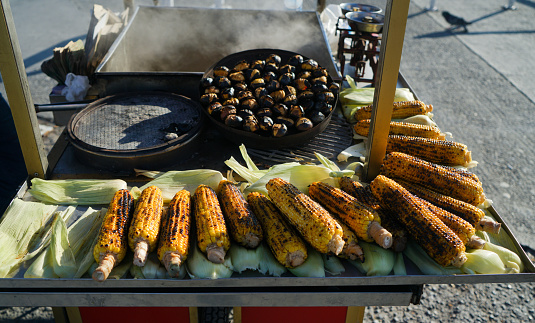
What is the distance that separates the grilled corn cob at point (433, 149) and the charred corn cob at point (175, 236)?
187 cm

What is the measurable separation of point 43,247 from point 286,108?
7.70 feet

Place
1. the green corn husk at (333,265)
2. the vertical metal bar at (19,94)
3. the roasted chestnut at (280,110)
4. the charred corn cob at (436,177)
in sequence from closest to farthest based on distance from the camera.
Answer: the green corn husk at (333,265) → the vertical metal bar at (19,94) → the charred corn cob at (436,177) → the roasted chestnut at (280,110)

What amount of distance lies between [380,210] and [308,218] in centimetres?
61

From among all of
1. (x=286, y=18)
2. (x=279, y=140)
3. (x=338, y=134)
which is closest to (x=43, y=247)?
(x=279, y=140)

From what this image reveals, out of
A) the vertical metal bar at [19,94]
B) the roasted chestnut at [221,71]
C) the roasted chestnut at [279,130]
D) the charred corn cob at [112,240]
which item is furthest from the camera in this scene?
the roasted chestnut at [221,71]

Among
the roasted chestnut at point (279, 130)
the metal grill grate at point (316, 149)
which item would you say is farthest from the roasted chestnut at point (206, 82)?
the roasted chestnut at point (279, 130)

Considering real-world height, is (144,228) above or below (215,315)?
above

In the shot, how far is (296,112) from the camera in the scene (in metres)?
3.73

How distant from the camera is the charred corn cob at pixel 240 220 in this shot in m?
2.38

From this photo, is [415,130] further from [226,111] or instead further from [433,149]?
[226,111]

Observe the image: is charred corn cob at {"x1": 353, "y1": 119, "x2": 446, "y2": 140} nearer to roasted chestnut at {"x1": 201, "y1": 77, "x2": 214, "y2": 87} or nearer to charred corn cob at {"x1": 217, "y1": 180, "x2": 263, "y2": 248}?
charred corn cob at {"x1": 217, "y1": 180, "x2": 263, "y2": 248}

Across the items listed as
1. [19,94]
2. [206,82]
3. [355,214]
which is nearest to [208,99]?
[206,82]

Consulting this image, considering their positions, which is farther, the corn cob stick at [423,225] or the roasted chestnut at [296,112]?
the roasted chestnut at [296,112]

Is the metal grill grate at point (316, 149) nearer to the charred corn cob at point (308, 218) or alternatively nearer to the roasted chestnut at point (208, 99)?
the roasted chestnut at point (208, 99)
